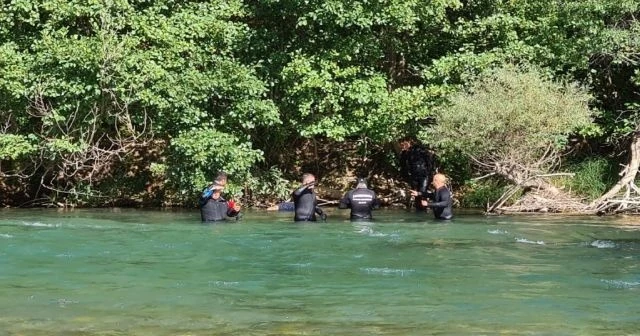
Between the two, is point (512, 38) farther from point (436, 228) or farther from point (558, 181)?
point (436, 228)

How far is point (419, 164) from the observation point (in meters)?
24.6

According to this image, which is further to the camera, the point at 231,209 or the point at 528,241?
the point at 231,209

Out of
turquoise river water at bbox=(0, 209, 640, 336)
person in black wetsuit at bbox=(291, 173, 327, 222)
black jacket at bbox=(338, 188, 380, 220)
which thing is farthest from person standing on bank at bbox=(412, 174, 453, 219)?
person in black wetsuit at bbox=(291, 173, 327, 222)

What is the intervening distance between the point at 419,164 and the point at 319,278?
13033 millimetres

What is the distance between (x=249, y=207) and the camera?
2481cm

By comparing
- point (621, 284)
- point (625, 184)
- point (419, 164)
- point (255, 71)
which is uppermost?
point (255, 71)

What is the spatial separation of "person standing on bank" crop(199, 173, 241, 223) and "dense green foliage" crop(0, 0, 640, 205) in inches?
122

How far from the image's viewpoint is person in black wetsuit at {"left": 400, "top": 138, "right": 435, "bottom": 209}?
965 inches

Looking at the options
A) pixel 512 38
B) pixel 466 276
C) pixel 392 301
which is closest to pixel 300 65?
pixel 512 38

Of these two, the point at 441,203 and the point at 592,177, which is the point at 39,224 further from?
the point at 592,177

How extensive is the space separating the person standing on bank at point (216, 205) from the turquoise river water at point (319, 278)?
1.50ft

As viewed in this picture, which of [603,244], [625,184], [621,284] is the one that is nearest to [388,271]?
[621,284]

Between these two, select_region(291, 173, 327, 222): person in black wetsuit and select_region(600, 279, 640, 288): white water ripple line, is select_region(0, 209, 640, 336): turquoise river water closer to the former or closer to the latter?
select_region(600, 279, 640, 288): white water ripple line

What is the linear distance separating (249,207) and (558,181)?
7947mm
